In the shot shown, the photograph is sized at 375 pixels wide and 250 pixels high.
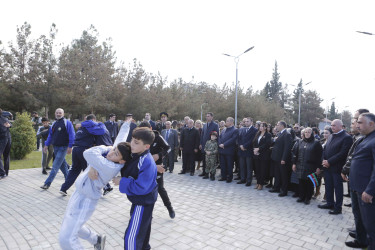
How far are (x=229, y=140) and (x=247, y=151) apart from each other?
766 mm

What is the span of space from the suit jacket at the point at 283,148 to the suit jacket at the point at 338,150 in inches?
48.5

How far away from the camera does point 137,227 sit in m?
2.75

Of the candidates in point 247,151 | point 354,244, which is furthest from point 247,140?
point 354,244

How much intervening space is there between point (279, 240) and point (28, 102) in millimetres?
26203

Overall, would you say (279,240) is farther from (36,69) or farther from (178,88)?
(178,88)

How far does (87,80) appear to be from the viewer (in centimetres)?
2614

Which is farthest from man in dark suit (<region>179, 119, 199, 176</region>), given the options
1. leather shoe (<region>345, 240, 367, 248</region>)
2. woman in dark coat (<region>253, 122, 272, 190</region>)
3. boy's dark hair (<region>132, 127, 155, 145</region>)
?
boy's dark hair (<region>132, 127, 155, 145</region>)

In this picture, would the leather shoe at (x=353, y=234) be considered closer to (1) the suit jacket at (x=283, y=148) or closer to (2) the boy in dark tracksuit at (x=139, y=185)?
(1) the suit jacket at (x=283, y=148)

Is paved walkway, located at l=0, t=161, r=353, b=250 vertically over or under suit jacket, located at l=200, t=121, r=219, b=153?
under

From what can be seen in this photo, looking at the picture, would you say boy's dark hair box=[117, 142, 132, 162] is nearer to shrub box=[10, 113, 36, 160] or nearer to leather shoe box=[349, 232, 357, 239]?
leather shoe box=[349, 232, 357, 239]

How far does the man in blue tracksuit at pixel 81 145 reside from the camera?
5.98m

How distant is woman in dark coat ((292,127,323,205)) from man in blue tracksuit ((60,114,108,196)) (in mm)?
5267

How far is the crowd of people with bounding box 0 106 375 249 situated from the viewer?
3.53m

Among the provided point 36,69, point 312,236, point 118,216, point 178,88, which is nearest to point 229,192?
point 312,236
